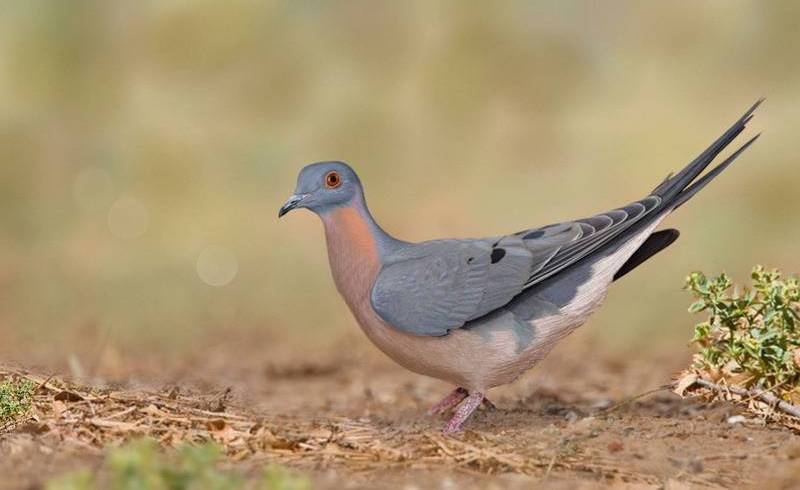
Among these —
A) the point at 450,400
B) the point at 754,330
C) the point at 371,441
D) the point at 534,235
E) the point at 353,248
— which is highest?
the point at 353,248

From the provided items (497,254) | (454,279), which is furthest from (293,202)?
(497,254)

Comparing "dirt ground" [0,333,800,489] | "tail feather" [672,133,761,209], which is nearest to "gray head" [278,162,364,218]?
"dirt ground" [0,333,800,489]

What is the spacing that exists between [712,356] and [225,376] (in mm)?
4398

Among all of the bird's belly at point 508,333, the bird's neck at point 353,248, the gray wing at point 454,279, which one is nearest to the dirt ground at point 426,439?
the bird's belly at point 508,333

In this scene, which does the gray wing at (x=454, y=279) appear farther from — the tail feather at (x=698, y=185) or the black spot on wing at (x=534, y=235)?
the tail feather at (x=698, y=185)

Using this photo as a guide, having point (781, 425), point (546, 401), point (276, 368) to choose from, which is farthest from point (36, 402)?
point (276, 368)

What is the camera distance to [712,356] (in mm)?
5863

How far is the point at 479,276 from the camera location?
567cm

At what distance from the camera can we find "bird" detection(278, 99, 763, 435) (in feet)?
18.3

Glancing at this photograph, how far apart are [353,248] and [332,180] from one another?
1.23 feet

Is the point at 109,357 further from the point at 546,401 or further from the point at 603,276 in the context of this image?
the point at 603,276

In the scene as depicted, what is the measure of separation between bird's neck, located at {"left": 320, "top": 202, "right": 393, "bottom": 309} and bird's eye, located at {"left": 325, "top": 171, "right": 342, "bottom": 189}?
0.40 feet

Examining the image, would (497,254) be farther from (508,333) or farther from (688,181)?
(688,181)

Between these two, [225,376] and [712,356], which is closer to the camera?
[712,356]
